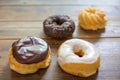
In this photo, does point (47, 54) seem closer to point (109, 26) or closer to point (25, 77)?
point (25, 77)

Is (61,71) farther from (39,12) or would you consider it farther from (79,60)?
(39,12)

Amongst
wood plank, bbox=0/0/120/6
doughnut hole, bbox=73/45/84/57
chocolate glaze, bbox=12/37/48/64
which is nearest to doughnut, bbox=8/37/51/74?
chocolate glaze, bbox=12/37/48/64

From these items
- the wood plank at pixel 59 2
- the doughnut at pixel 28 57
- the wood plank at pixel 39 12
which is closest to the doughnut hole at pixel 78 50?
the doughnut at pixel 28 57

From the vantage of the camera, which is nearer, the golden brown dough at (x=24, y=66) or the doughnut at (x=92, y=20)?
the golden brown dough at (x=24, y=66)

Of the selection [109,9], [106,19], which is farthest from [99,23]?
[109,9]

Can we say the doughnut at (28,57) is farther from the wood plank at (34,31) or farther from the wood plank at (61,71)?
the wood plank at (34,31)

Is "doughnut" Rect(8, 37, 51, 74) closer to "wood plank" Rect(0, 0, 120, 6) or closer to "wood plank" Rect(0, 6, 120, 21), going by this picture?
"wood plank" Rect(0, 6, 120, 21)
